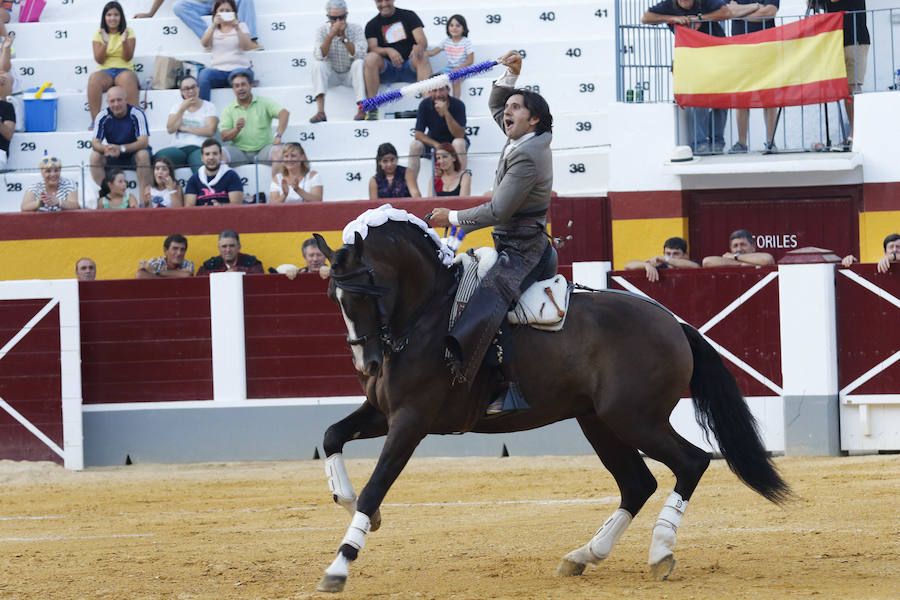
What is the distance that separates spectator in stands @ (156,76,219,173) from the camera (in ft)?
47.5

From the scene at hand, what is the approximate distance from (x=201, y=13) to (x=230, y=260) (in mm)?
5357

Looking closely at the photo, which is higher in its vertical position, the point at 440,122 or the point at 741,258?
the point at 440,122

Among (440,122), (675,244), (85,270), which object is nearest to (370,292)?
(675,244)

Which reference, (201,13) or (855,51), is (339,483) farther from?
(201,13)

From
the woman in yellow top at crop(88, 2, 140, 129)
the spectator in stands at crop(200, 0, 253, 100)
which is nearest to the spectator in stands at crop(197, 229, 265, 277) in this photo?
the spectator in stands at crop(200, 0, 253, 100)

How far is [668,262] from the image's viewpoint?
1133cm

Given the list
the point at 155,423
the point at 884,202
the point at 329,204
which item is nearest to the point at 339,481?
the point at 155,423

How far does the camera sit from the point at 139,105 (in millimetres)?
15500

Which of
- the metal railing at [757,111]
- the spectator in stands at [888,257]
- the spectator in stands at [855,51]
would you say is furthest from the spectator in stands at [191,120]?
the spectator in stands at [888,257]

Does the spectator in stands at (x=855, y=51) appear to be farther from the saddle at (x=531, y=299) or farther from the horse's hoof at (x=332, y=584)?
the horse's hoof at (x=332, y=584)

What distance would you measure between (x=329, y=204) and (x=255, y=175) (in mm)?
865

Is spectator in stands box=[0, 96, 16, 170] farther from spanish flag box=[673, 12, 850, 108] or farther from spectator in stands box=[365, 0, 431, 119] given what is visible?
spanish flag box=[673, 12, 850, 108]

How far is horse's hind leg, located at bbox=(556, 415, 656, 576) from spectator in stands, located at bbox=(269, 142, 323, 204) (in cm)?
733

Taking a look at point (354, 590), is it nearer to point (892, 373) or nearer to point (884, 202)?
point (892, 373)
